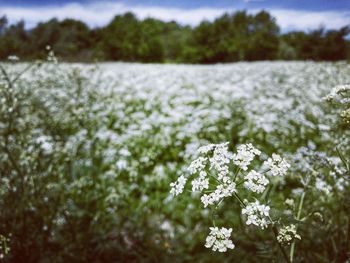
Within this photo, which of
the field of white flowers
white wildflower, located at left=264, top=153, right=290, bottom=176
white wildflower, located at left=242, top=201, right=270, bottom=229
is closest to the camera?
white wildflower, located at left=242, top=201, right=270, bottom=229

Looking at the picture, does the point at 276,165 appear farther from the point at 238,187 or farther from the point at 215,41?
the point at 215,41

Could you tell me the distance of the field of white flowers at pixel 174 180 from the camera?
2.21 meters

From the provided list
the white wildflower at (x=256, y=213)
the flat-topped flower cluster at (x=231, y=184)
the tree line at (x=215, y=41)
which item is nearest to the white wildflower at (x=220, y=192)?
the flat-topped flower cluster at (x=231, y=184)

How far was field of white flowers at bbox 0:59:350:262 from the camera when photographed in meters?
2.21

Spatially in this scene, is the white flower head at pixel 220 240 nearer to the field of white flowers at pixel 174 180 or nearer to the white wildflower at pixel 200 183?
the field of white flowers at pixel 174 180

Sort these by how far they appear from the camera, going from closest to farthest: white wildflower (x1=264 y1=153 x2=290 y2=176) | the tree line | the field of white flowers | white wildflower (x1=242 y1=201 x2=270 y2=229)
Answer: white wildflower (x1=242 y1=201 x2=270 y2=229) → white wildflower (x1=264 y1=153 x2=290 y2=176) → the field of white flowers → the tree line

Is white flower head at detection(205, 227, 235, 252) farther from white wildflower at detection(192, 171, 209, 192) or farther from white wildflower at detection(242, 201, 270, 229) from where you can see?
white wildflower at detection(192, 171, 209, 192)

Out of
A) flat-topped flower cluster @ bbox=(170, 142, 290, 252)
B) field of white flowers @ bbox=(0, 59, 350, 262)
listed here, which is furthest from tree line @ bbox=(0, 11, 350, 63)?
flat-topped flower cluster @ bbox=(170, 142, 290, 252)

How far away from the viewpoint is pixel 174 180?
594cm

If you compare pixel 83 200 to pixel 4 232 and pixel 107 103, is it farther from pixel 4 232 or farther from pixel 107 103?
pixel 107 103

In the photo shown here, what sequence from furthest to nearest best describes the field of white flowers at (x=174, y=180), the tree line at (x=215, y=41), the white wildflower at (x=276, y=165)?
the tree line at (x=215, y=41)
the field of white flowers at (x=174, y=180)
the white wildflower at (x=276, y=165)

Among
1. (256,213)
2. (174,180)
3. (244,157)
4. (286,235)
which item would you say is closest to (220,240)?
(256,213)

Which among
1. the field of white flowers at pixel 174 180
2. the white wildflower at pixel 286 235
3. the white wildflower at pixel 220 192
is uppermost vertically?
the white wildflower at pixel 220 192

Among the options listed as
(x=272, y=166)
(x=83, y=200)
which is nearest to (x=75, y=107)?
(x=83, y=200)
